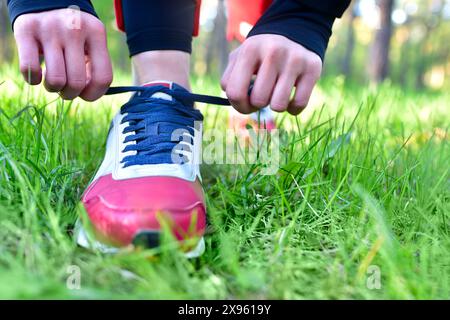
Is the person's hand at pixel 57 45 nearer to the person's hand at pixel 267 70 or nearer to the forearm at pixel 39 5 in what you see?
the forearm at pixel 39 5

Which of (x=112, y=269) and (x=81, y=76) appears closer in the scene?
(x=112, y=269)

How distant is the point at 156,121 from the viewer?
91cm

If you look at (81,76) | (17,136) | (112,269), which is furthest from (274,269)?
(17,136)

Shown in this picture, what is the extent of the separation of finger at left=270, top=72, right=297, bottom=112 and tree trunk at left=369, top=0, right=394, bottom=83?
393 centimetres

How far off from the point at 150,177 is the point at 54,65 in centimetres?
26

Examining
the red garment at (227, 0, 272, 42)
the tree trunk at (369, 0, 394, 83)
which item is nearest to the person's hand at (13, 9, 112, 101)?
the red garment at (227, 0, 272, 42)

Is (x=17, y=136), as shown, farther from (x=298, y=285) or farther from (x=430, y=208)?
(x=430, y=208)

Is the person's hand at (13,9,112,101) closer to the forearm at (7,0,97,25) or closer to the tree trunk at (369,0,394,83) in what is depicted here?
the forearm at (7,0,97,25)

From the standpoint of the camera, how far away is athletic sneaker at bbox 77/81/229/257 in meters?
0.67

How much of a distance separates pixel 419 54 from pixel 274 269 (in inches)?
1040

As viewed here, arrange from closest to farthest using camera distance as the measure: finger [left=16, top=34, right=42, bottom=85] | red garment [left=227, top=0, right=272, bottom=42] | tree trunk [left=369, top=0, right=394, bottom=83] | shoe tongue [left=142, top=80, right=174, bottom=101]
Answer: finger [left=16, top=34, right=42, bottom=85] < shoe tongue [left=142, top=80, right=174, bottom=101] < red garment [left=227, top=0, right=272, bottom=42] < tree trunk [left=369, top=0, right=394, bottom=83]
